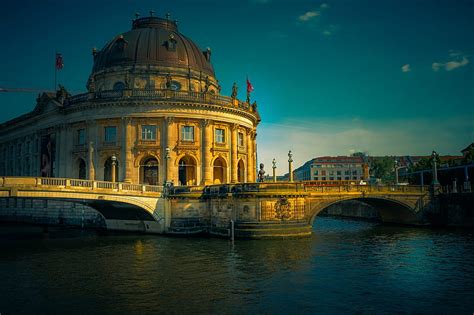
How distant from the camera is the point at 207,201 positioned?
1673 inches

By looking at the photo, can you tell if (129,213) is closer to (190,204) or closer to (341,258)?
(190,204)

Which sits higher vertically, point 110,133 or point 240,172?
point 110,133

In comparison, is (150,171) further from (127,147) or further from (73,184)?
(73,184)

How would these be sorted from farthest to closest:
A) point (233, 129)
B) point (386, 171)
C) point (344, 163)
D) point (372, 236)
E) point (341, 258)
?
point (344, 163) < point (386, 171) < point (233, 129) < point (372, 236) < point (341, 258)

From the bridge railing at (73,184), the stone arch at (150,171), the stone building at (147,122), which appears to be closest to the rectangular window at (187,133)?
the stone building at (147,122)

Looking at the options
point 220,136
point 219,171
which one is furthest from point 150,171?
point 220,136

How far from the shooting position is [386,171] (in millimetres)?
119375

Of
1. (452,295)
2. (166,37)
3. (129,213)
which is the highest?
(166,37)

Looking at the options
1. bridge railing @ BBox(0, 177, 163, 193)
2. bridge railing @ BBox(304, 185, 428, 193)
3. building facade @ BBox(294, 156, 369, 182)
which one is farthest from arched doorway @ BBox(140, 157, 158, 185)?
building facade @ BBox(294, 156, 369, 182)

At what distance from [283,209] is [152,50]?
31.7 meters

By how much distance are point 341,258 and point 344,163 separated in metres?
134

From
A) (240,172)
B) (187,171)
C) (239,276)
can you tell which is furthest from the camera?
(240,172)

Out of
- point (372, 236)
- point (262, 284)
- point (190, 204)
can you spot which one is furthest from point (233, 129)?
point (262, 284)

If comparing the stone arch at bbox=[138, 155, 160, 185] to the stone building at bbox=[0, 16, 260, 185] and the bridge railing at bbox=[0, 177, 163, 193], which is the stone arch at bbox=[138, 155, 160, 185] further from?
the bridge railing at bbox=[0, 177, 163, 193]
